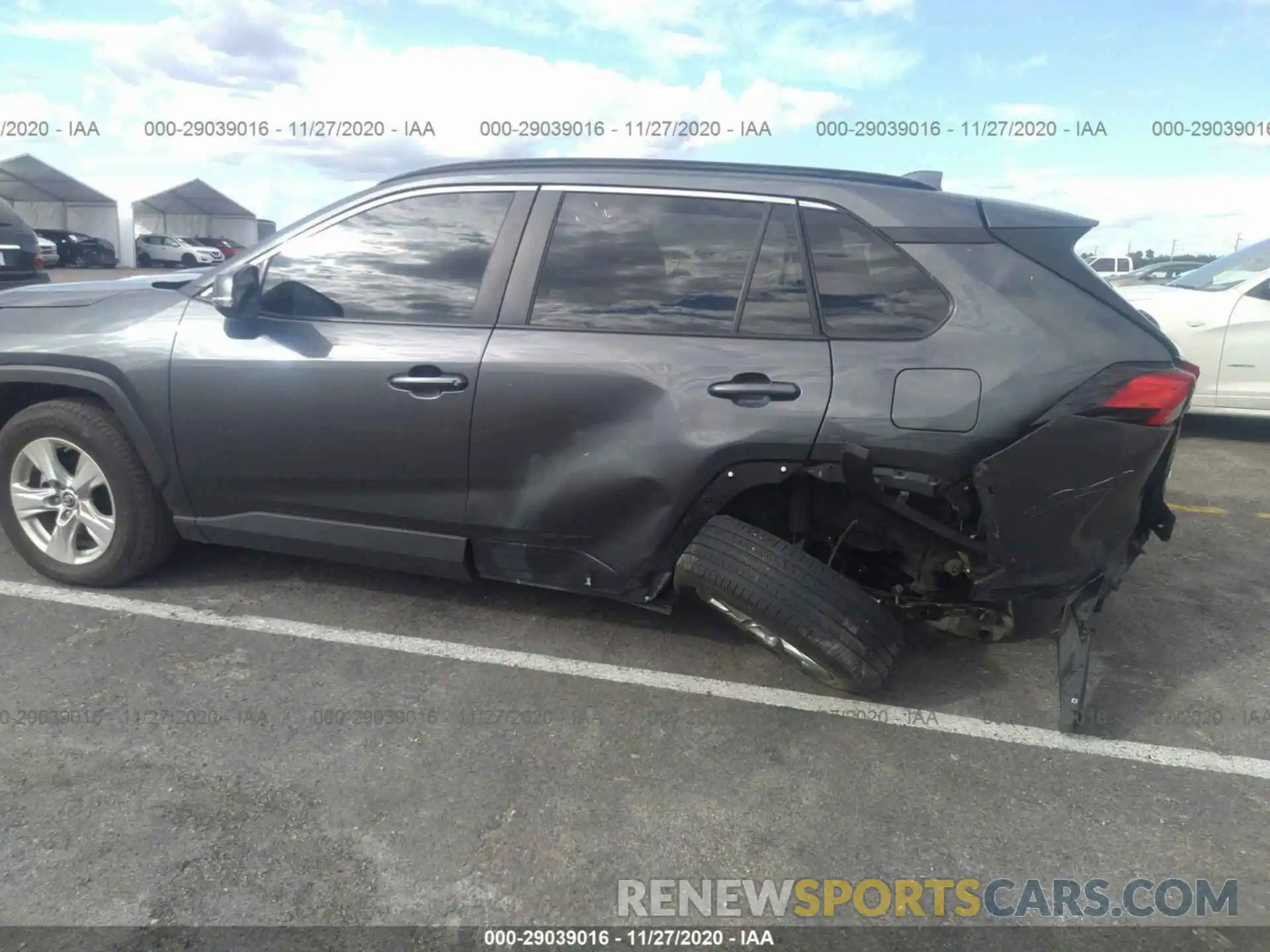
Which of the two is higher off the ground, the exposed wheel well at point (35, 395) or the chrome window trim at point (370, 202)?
the chrome window trim at point (370, 202)

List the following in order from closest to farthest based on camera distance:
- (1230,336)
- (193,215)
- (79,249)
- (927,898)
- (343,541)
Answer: (927,898), (343,541), (1230,336), (79,249), (193,215)

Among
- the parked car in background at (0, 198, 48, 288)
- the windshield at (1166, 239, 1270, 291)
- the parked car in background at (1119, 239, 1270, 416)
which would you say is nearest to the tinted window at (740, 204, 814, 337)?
the parked car in background at (1119, 239, 1270, 416)

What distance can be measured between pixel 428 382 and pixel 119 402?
137cm

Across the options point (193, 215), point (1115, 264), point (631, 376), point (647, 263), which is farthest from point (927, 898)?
point (193, 215)

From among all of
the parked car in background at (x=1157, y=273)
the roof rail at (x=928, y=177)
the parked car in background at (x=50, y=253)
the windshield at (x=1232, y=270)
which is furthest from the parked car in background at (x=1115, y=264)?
the parked car in background at (x=50, y=253)

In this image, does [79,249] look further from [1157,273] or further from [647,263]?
[647,263]

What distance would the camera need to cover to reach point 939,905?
7.79 ft

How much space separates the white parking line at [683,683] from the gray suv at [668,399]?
16 cm

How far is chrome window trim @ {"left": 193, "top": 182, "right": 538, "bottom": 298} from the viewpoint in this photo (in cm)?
349

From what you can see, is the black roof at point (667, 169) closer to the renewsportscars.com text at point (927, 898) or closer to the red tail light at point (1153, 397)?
the red tail light at point (1153, 397)

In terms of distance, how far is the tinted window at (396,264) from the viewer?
344cm

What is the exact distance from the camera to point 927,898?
7.85 ft

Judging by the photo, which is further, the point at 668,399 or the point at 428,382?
the point at 428,382

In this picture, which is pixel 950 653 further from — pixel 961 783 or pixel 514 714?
pixel 514 714
